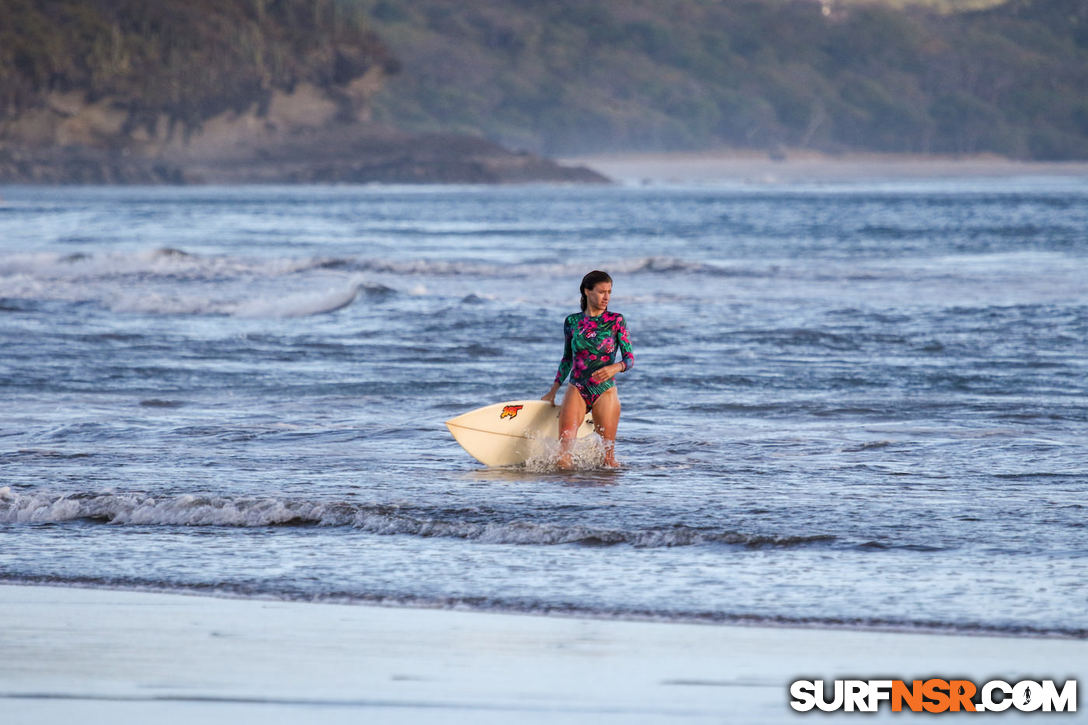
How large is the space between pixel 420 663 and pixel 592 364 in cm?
420

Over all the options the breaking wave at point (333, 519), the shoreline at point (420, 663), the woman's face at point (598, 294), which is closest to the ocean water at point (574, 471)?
the breaking wave at point (333, 519)

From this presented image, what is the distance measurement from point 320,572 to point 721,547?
6.59 ft

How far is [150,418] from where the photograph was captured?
12594 mm

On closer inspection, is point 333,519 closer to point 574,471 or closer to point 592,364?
point 574,471

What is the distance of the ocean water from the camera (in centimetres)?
701

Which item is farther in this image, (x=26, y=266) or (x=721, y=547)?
(x=26, y=266)

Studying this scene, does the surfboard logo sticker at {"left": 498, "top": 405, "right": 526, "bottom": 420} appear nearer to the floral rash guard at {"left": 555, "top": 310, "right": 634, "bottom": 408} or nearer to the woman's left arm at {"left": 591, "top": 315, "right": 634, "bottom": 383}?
the floral rash guard at {"left": 555, "top": 310, "right": 634, "bottom": 408}

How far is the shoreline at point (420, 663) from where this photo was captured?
5.20 meters

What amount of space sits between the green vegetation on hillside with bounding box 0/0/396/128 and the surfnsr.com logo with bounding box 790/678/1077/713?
17504 cm

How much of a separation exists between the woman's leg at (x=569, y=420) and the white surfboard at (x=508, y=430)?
0.37 feet

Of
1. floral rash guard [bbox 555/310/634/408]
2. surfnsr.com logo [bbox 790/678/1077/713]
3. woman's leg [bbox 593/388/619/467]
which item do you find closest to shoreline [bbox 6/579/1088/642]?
surfnsr.com logo [bbox 790/678/1077/713]

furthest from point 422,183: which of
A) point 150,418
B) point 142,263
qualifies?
point 150,418

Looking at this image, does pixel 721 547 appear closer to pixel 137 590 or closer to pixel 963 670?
pixel 963 670

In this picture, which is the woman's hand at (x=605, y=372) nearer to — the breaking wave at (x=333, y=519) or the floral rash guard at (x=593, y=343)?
the floral rash guard at (x=593, y=343)
